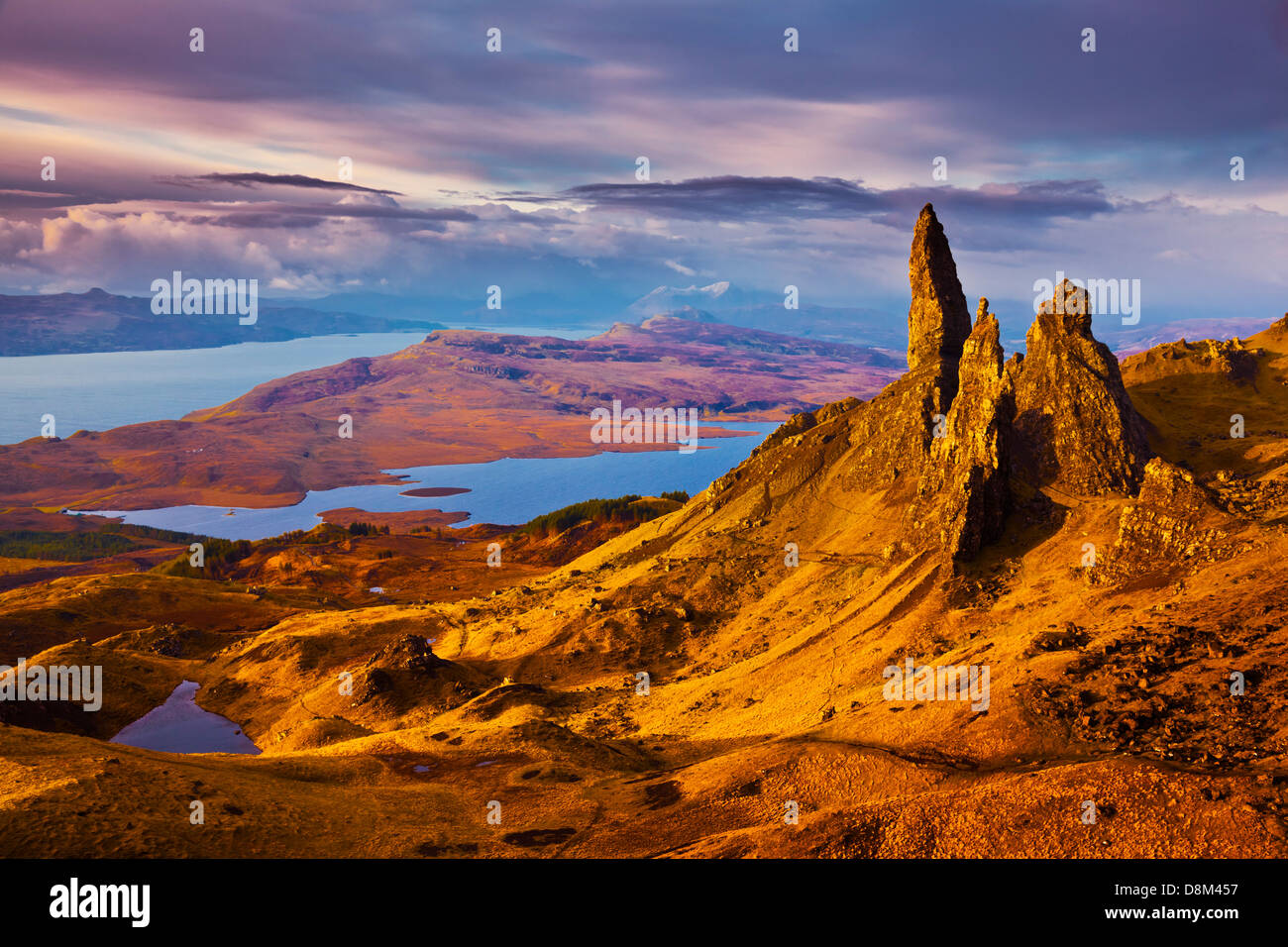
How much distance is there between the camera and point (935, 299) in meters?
90.9

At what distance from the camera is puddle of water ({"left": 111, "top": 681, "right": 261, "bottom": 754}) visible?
73.8m

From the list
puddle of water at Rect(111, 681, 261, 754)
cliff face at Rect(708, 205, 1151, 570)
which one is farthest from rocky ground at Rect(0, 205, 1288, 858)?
puddle of water at Rect(111, 681, 261, 754)

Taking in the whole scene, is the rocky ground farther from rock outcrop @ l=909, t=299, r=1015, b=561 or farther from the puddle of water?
the puddle of water

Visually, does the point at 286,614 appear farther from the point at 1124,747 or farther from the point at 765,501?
the point at 1124,747

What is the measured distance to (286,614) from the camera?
407 ft

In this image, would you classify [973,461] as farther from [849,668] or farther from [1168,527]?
[849,668]

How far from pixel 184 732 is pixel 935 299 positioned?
87.0 metres

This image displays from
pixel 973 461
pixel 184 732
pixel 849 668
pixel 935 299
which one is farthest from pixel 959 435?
pixel 184 732

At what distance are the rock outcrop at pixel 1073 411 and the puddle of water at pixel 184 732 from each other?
72398 mm

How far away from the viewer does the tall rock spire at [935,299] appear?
295 feet

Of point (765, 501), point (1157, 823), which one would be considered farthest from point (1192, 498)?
point (765, 501)

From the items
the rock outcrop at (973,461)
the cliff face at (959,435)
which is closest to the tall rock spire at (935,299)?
the cliff face at (959,435)

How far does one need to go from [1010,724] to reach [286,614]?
109m

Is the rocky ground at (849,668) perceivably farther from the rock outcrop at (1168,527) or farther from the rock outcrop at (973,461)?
the rock outcrop at (973,461)
